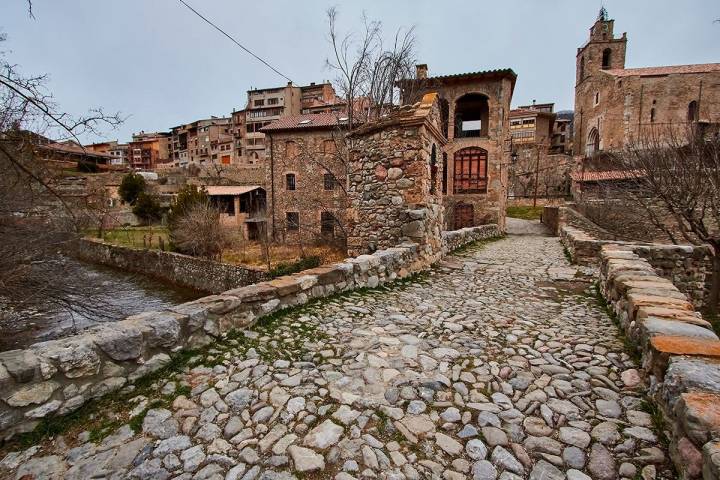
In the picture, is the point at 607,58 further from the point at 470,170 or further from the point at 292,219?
the point at 292,219

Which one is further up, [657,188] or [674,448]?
[657,188]

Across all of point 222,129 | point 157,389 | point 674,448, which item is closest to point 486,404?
point 674,448

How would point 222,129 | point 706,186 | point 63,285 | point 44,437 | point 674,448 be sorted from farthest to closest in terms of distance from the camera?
point 222,129
point 706,186
point 63,285
point 44,437
point 674,448

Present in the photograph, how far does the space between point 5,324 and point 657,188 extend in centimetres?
1315

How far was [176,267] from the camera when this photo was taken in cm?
1914

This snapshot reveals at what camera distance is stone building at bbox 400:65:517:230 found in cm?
2006

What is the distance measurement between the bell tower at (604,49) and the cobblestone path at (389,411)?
46011 mm

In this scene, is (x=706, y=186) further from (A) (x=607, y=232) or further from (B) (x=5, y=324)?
(B) (x=5, y=324)

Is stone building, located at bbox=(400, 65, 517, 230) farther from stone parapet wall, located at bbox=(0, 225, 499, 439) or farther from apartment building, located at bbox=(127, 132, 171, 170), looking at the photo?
apartment building, located at bbox=(127, 132, 171, 170)

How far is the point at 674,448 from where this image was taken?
183cm

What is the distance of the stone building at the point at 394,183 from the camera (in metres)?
6.72

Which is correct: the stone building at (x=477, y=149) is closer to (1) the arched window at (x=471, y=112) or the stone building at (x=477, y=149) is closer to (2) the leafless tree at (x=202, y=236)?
(1) the arched window at (x=471, y=112)

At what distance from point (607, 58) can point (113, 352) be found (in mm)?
50832

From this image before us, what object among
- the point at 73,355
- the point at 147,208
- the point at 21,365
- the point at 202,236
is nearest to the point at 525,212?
the point at 202,236
